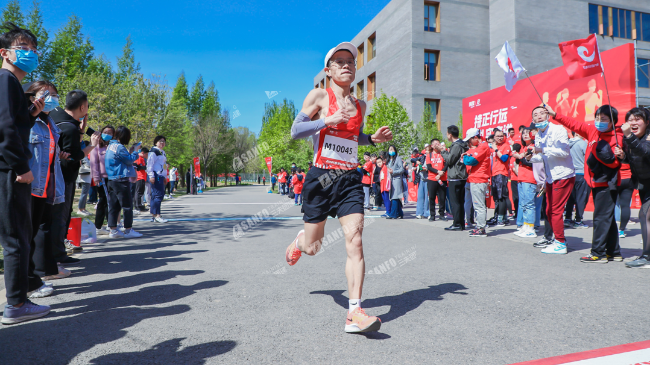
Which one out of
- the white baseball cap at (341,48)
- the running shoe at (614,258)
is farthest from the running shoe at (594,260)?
the white baseball cap at (341,48)

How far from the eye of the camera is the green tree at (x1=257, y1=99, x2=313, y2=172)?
47.4 meters

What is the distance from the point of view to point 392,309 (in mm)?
3393

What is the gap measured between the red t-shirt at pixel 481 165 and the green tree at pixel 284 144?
3392 cm

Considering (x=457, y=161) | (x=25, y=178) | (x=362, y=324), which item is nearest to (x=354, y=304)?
(x=362, y=324)

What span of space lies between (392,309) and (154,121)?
37170 millimetres

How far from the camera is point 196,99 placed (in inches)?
2274

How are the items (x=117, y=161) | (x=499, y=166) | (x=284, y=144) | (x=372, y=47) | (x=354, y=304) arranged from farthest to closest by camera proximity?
(x=284, y=144), (x=372, y=47), (x=499, y=166), (x=117, y=161), (x=354, y=304)

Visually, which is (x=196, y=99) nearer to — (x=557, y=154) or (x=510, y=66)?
(x=510, y=66)

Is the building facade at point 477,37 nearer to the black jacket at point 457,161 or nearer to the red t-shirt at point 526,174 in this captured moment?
the black jacket at point 457,161

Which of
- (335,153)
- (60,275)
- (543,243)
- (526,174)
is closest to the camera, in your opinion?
(335,153)

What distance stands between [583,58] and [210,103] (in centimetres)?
5666

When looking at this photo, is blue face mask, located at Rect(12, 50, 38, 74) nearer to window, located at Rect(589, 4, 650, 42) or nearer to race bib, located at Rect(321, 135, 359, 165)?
race bib, located at Rect(321, 135, 359, 165)

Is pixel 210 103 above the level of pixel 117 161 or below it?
above

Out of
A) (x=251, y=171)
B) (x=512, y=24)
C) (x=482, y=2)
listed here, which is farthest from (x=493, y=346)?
(x=251, y=171)
